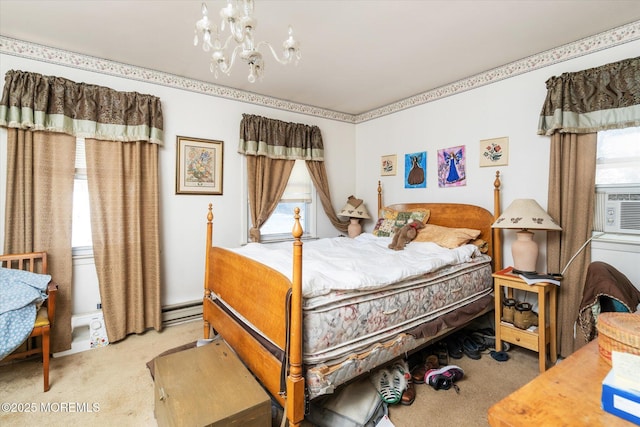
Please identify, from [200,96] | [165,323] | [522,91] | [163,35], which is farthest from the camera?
[200,96]

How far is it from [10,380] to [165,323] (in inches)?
44.7

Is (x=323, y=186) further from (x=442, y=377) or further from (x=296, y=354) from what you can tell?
(x=296, y=354)

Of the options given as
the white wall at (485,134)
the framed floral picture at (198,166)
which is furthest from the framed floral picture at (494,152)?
the framed floral picture at (198,166)

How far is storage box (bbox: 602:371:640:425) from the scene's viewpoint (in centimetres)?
72

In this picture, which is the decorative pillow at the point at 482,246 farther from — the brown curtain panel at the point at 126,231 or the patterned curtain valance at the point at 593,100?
the brown curtain panel at the point at 126,231

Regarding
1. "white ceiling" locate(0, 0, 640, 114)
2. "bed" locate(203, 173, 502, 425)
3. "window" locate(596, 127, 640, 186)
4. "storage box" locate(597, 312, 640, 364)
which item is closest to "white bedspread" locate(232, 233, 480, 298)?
"bed" locate(203, 173, 502, 425)

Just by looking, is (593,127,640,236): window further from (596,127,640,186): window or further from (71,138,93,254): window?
(71,138,93,254): window

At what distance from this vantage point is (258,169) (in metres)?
3.66

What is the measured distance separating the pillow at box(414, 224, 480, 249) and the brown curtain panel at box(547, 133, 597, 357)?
65cm

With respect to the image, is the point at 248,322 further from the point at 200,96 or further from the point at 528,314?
the point at 200,96

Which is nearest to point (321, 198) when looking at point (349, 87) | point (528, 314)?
point (349, 87)

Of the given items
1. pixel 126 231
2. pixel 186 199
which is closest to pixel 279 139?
pixel 186 199

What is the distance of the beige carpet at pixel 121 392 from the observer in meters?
1.81

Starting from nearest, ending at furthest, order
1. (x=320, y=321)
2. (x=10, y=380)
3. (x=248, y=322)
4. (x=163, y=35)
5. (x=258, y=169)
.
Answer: (x=320, y=321)
(x=248, y=322)
(x=10, y=380)
(x=163, y=35)
(x=258, y=169)
